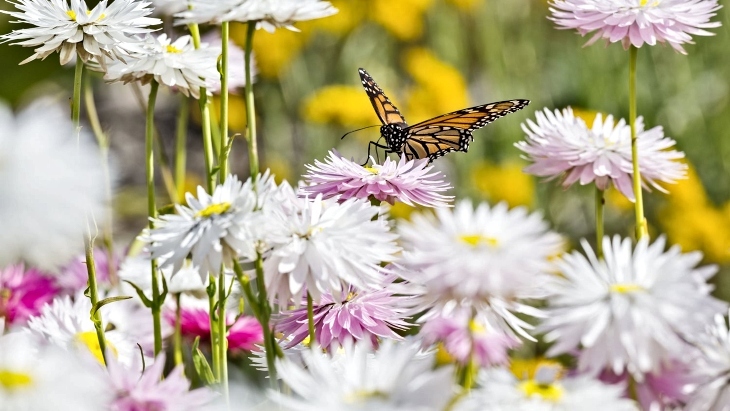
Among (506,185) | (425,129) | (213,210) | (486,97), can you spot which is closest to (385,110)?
(425,129)

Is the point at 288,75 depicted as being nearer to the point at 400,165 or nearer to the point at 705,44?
the point at 705,44

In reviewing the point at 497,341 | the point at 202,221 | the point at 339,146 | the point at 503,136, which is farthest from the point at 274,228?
the point at 339,146

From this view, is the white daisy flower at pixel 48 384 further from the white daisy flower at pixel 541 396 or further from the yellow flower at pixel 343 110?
the yellow flower at pixel 343 110

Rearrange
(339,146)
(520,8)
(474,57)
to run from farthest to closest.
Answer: (474,57), (520,8), (339,146)

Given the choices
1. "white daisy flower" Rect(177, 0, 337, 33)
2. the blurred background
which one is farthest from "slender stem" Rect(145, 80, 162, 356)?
the blurred background

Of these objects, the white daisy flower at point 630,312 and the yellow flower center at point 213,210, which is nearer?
the white daisy flower at point 630,312

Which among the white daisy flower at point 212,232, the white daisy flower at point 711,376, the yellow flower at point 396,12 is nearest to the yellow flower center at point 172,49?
the white daisy flower at point 212,232
